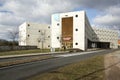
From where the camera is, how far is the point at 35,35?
9425cm

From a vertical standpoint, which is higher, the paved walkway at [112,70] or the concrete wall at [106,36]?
the concrete wall at [106,36]

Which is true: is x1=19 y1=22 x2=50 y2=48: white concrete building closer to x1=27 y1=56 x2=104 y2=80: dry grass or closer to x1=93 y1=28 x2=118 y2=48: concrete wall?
x1=93 y1=28 x2=118 y2=48: concrete wall

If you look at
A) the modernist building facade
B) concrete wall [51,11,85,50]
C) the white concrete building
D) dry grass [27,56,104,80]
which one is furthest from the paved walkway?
the white concrete building

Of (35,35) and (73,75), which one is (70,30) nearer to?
(35,35)

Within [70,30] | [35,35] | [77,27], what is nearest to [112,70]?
[77,27]

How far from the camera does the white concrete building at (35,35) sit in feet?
298

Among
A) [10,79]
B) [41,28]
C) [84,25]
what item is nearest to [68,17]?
[84,25]

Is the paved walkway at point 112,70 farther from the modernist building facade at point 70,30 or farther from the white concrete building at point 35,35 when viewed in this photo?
the white concrete building at point 35,35

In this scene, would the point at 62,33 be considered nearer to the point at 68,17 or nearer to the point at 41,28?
the point at 68,17

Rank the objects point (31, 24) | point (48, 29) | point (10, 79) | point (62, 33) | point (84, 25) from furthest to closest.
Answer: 1. point (48, 29)
2. point (31, 24)
3. point (62, 33)
4. point (84, 25)
5. point (10, 79)

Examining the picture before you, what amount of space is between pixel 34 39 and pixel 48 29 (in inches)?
378

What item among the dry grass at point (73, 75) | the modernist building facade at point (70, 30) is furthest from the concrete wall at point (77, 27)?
the dry grass at point (73, 75)

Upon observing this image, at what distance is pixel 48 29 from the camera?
98438 millimetres

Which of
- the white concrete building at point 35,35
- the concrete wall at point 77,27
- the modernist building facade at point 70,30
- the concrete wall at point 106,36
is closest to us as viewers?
the concrete wall at point 77,27
